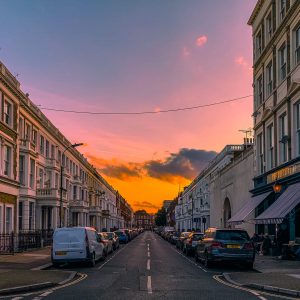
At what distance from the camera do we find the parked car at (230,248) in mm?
22438

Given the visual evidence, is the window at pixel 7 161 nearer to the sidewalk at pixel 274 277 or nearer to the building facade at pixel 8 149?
the building facade at pixel 8 149

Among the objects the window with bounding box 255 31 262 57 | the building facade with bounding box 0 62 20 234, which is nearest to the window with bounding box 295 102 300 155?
the window with bounding box 255 31 262 57

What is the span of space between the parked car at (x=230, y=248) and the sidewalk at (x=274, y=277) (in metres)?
0.75

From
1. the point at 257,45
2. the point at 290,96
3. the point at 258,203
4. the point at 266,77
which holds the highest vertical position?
the point at 257,45

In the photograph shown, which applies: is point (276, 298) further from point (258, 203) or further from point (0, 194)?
point (0, 194)

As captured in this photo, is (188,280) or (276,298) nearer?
(276,298)

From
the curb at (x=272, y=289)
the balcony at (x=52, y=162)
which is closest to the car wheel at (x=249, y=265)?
the curb at (x=272, y=289)

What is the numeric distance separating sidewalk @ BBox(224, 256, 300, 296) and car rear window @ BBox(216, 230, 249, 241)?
4.59ft

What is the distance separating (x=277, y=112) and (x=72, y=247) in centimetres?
1450

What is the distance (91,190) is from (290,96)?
192 ft

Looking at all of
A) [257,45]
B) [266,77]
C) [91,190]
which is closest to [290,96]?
[266,77]

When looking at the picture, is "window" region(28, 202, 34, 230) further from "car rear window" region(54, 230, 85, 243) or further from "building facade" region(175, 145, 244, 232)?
"car rear window" region(54, 230, 85, 243)

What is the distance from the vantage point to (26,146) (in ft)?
134

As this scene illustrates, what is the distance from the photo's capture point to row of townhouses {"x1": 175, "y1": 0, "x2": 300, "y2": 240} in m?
26.8
